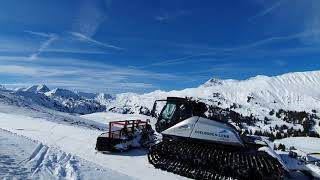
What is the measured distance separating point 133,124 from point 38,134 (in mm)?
8113

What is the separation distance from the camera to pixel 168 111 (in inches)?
734

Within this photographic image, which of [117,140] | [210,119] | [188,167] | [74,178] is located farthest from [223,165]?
[117,140]

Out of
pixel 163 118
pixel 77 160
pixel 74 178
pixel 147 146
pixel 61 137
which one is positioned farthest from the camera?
pixel 61 137

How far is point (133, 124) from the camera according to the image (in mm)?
20688

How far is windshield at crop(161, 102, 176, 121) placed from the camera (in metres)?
18.4

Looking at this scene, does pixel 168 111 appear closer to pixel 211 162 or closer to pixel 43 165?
pixel 211 162

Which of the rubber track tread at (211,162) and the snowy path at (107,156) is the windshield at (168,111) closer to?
the rubber track tread at (211,162)

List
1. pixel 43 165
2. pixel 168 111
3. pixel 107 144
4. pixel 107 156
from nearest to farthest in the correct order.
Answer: pixel 43 165 < pixel 107 156 < pixel 168 111 < pixel 107 144

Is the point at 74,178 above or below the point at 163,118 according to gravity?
below

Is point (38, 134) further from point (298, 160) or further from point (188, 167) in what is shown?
point (298, 160)

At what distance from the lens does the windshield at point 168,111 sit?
18372 mm

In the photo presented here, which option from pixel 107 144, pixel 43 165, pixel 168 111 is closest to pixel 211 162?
pixel 168 111

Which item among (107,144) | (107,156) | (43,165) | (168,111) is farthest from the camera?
(107,144)

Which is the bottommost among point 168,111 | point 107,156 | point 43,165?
point 43,165
